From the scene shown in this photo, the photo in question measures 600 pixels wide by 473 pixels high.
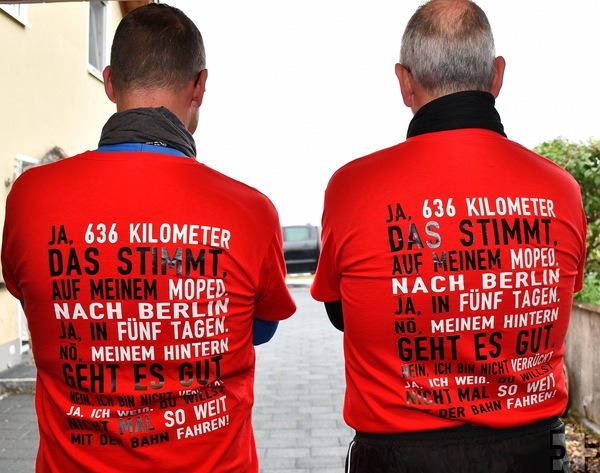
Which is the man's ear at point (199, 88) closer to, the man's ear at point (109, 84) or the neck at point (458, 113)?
the man's ear at point (109, 84)

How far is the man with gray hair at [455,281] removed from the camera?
79.7 inches

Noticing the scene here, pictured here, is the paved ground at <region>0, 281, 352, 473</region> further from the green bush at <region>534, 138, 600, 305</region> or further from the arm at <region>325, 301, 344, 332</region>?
the arm at <region>325, 301, 344, 332</region>

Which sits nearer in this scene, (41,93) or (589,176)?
(589,176)

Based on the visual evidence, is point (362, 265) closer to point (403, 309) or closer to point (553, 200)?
point (403, 309)

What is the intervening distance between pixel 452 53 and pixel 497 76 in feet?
0.57

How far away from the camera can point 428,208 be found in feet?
6.68

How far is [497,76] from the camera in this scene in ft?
7.31

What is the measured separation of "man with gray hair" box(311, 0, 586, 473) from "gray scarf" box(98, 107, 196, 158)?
46 cm

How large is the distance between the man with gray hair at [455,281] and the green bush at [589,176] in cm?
486

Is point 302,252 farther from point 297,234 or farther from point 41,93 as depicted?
point 41,93

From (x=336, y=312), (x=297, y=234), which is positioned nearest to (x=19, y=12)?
(x=336, y=312)

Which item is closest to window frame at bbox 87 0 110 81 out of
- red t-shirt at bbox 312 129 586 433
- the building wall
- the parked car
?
the building wall

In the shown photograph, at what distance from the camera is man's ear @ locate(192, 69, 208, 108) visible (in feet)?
7.19

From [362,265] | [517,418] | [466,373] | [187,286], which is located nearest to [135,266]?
[187,286]
